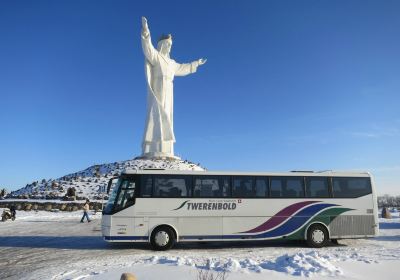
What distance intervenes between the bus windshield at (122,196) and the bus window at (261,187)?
14.8 ft

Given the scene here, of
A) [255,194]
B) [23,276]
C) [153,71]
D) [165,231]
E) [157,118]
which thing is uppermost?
[153,71]

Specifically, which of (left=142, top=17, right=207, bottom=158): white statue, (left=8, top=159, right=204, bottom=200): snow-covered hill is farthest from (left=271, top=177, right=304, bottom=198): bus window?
(left=142, top=17, right=207, bottom=158): white statue

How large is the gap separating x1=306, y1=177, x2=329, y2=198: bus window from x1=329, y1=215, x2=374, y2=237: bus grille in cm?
103

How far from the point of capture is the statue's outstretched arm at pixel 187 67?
1957 inches

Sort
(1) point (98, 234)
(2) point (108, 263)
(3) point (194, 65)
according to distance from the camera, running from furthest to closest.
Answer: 1. (3) point (194, 65)
2. (1) point (98, 234)
3. (2) point (108, 263)

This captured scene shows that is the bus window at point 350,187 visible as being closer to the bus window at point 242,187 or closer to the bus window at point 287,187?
the bus window at point 287,187

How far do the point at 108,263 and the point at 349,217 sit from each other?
9.25m

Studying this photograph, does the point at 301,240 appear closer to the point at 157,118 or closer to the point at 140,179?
the point at 140,179

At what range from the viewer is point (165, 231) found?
1365 cm

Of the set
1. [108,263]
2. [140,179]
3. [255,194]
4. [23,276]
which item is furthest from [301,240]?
[23,276]

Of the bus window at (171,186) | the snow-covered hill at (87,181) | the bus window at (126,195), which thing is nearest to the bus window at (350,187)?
the bus window at (171,186)

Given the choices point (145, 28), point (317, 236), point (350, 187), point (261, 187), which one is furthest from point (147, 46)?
point (317, 236)

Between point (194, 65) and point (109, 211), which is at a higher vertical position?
point (194, 65)

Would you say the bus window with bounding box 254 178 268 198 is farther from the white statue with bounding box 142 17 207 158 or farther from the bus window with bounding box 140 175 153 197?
the white statue with bounding box 142 17 207 158
